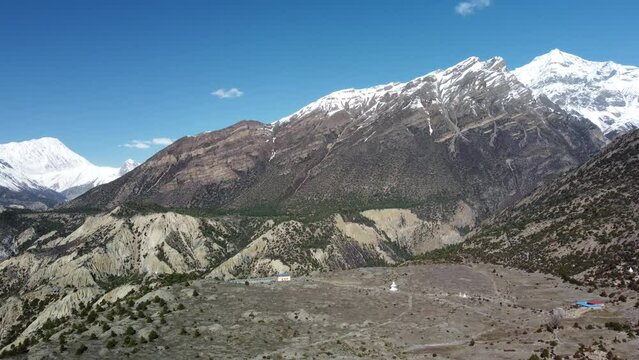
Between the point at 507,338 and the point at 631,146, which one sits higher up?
the point at 631,146

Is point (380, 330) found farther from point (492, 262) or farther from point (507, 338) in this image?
point (492, 262)

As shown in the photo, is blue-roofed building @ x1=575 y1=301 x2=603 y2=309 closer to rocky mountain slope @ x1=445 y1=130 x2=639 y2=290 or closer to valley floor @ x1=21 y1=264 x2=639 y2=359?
valley floor @ x1=21 y1=264 x2=639 y2=359

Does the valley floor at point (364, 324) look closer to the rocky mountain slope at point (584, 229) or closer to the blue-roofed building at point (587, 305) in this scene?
the blue-roofed building at point (587, 305)

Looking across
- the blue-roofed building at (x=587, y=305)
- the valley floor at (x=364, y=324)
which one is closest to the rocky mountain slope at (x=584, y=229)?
the valley floor at (x=364, y=324)

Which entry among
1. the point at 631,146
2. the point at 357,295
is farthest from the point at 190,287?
the point at 631,146

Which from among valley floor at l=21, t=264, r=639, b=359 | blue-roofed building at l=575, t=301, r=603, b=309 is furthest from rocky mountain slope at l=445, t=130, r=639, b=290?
blue-roofed building at l=575, t=301, r=603, b=309

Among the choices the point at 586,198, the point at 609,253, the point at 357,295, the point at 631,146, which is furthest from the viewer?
the point at 631,146

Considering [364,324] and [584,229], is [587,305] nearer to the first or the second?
[364,324]
